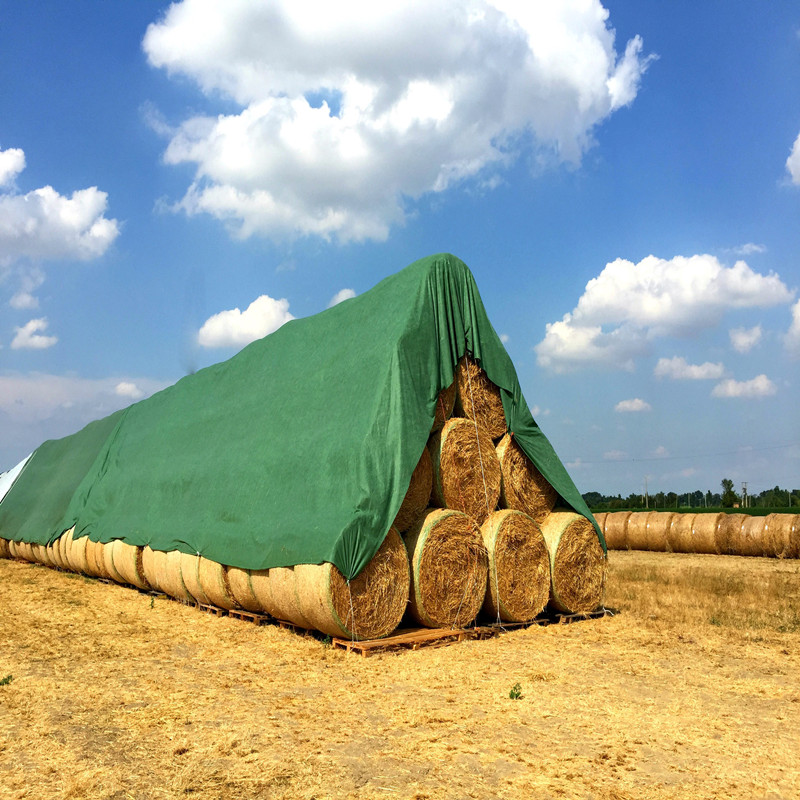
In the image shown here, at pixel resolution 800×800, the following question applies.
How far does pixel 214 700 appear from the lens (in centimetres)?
635

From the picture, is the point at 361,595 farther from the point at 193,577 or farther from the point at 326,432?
the point at 193,577

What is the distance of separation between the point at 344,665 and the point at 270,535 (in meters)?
2.47

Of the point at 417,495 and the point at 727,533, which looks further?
the point at 727,533

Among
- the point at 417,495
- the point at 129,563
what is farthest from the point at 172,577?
the point at 417,495

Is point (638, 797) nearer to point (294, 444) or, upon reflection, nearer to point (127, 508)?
point (294, 444)

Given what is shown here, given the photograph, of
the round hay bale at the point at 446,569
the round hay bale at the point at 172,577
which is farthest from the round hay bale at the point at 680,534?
the round hay bale at the point at 172,577

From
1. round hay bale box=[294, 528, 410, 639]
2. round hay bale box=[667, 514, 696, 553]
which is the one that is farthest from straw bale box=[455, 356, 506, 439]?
round hay bale box=[667, 514, 696, 553]

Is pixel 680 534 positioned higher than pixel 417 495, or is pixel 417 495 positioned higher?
pixel 417 495

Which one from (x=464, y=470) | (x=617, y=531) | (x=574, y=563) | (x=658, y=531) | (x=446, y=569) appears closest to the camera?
(x=446, y=569)

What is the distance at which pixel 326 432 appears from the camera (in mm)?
10117

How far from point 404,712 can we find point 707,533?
20433 millimetres

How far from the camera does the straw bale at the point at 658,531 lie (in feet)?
81.4

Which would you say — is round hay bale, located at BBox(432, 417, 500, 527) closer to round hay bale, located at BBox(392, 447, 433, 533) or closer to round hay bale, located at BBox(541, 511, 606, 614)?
round hay bale, located at BBox(392, 447, 433, 533)

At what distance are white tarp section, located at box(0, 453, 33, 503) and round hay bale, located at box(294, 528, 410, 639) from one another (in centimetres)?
1934
